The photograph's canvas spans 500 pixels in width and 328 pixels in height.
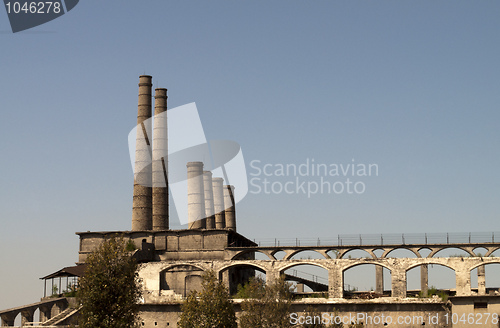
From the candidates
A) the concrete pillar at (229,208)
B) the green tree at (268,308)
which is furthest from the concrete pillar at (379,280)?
the concrete pillar at (229,208)

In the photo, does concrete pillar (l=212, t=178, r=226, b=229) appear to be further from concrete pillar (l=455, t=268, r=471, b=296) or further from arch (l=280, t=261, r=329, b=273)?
concrete pillar (l=455, t=268, r=471, b=296)

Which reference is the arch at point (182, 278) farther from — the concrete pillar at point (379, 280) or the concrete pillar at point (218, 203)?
the concrete pillar at point (218, 203)

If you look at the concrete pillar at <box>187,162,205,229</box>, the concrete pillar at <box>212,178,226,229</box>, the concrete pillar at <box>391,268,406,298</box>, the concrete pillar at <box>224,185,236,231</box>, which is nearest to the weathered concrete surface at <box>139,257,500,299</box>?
the concrete pillar at <box>391,268,406,298</box>

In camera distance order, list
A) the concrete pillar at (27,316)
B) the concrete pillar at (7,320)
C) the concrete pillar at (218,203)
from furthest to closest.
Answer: the concrete pillar at (218,203) < the concrete pillar at (27,316) < the concrete pillar at (7,320)

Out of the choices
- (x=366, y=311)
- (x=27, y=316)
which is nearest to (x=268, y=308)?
(x=366, y=311)

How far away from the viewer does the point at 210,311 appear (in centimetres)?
3431

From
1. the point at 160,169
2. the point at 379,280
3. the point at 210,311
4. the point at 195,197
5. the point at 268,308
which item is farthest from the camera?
the point at 195,197

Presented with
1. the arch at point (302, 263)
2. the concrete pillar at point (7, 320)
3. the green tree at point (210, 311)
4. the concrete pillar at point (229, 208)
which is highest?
the concrete pillar at point (229, 208)

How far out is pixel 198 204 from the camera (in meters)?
55.4

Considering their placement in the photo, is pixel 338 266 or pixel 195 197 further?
pixel 195 197

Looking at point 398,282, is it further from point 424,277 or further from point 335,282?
point 424,277

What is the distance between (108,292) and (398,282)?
18394 mm

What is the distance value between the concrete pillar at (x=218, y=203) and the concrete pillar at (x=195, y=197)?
6.29 meters

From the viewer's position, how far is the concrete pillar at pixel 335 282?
43406 millimetres
